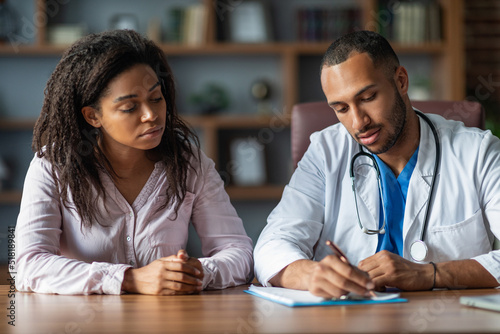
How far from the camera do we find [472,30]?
12.9 ft

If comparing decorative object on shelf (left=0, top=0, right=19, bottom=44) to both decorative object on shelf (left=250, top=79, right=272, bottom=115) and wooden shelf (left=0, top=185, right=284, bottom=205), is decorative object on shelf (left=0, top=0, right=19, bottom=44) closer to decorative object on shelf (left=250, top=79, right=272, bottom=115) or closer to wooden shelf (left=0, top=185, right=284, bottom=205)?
wooden shelf (left=0, top=185, right=284, bottom=205)

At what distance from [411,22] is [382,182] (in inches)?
91.6

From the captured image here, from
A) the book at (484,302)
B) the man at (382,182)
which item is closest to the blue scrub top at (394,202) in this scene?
the man at (382,182)

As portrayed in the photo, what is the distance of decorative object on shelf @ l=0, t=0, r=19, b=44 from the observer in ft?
11.8

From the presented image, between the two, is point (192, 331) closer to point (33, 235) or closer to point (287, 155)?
point (33, 235)

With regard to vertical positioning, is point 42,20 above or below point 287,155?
above

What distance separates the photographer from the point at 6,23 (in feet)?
11.8

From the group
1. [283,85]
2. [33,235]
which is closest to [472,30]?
[283,85]

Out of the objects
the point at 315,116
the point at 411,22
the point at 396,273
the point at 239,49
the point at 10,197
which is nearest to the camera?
the point at 396,273

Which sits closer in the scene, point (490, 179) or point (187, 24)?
point (490, 179)

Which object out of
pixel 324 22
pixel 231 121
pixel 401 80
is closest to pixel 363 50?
pixel 401 80

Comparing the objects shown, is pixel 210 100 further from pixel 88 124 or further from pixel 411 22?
pixel 88 124

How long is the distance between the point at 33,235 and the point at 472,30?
3297 millimetres

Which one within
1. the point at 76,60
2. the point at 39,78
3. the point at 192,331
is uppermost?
the point at 39,78
